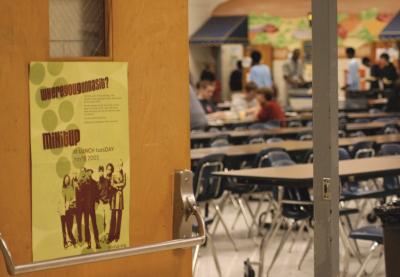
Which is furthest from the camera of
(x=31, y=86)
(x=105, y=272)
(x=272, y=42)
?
(x=272, y=42)

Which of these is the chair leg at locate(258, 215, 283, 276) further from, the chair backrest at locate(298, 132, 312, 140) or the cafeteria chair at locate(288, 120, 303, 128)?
the cafeteria chair at locate(288, 120, 303, 128)

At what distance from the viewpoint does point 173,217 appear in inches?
119

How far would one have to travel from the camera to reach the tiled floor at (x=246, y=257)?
26.2 feet

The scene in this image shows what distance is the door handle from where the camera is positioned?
2590 millimetres

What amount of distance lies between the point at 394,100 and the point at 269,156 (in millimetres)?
9227

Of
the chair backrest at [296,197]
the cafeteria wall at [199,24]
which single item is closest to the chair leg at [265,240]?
the chair backrest at [296,197]

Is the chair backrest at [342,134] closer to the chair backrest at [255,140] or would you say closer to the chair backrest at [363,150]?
the chair backrest at [255,140]

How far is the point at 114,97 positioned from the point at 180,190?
35cm

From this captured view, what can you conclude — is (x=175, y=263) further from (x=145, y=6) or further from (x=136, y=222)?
(x=145, y=6)

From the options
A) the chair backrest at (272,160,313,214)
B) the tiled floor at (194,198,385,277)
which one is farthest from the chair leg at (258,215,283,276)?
the tiled floor at (194,198,385,277)

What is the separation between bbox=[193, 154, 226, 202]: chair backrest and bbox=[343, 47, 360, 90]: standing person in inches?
504

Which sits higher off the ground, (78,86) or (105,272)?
(78,86)

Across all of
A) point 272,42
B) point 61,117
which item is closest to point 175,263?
point 61,117

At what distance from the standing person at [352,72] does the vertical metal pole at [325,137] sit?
17047mm
